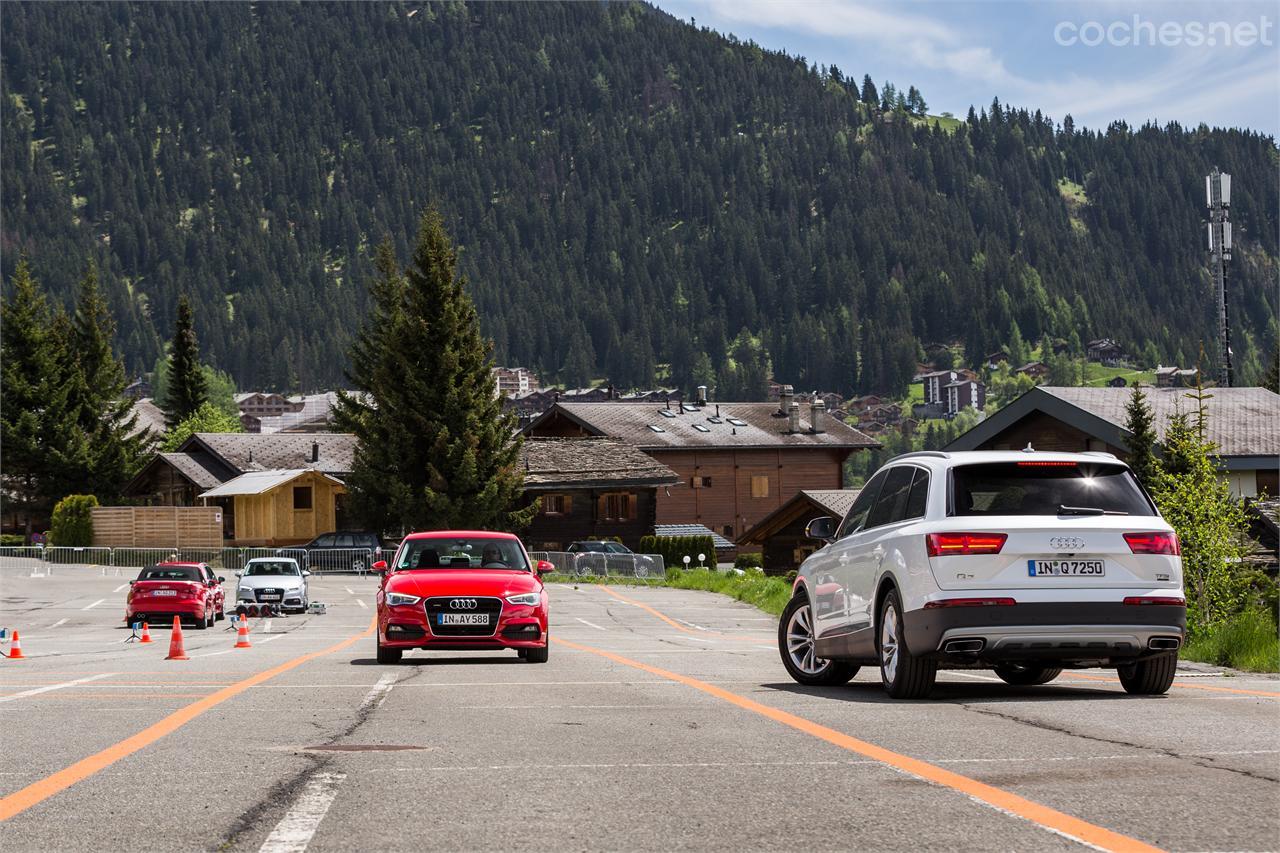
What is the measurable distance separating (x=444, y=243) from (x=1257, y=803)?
2757 inches

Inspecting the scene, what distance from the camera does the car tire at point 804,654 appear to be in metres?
14.4

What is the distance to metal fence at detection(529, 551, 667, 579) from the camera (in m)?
64.7

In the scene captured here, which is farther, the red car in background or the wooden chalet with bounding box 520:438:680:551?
the wooden chalet with bounding box 520:438:680:551

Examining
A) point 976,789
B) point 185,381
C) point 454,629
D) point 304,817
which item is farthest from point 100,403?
point 976,789

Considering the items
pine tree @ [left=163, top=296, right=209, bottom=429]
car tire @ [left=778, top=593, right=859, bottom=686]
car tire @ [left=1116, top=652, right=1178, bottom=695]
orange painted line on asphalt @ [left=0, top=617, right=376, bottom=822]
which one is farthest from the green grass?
pine tree @ [left=163, top=296, right=209, bottom=429]

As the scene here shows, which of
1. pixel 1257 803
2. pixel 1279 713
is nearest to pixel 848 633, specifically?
pixel 1279 713

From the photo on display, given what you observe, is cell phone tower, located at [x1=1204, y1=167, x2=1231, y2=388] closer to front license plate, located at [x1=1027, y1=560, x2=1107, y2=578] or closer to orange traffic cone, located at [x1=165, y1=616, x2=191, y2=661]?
orange traffic cone, located at [x1=165, y1=616, x2=191, y2=661]

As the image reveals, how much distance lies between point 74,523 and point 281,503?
9899 millimetres

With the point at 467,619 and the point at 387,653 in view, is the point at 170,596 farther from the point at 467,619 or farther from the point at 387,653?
the point at 467,619

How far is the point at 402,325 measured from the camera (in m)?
74.5

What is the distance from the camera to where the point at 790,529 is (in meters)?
73.1

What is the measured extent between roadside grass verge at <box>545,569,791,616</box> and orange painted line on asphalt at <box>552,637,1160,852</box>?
28.7m

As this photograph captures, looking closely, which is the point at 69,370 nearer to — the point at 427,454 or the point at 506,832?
the point at 427,454

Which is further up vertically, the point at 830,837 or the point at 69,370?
the point at 69,370
